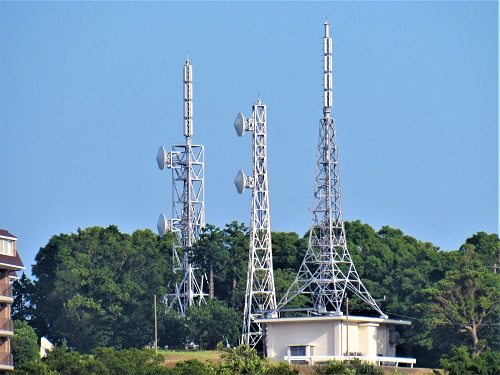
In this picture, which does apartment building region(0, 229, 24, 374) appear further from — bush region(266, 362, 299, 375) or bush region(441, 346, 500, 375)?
bush region(441, 346, 500, 375)

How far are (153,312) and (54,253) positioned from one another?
1205cm

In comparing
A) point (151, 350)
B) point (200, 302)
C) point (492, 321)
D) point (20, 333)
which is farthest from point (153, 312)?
point (492, 321)

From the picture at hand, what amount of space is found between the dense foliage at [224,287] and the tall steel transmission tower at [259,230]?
125 centimetres

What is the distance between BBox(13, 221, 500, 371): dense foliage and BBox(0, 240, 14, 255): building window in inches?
722

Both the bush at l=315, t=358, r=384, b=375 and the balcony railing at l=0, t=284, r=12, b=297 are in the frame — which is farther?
the balcony railing at l=0, t=284, r=12, b=297

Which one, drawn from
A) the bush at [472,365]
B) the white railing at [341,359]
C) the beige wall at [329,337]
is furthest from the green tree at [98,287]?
the bush at [472,365]

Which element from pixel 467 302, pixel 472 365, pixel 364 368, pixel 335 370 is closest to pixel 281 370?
pixel 335 370

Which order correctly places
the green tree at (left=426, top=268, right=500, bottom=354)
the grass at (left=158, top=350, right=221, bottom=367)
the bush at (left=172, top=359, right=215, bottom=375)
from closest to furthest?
the bush at (left=172, top=359, right=215, bottom=375)
the grass at (left=158, top=350, right=221, bottom=367)
the green tree at (left=426, top=268, right=500, bottom=354)

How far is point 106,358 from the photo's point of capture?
7331cm

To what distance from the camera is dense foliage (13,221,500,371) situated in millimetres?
82125

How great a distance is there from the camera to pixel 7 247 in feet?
233

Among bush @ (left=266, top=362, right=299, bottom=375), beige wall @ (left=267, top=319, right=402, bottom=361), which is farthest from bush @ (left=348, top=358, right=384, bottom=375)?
beige wall @ (left=267, top=319, right=402, bottom=361)

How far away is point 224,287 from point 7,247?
27325 mm

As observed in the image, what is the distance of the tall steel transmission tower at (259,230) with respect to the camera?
3398 inches
